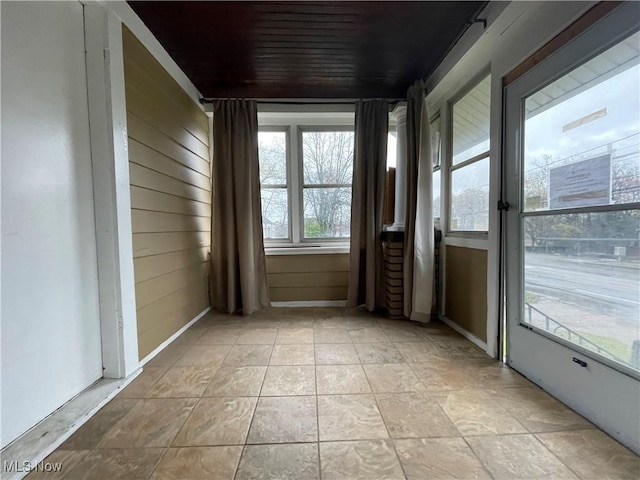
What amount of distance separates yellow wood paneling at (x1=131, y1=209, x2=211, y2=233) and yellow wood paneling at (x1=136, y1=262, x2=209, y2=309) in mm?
362

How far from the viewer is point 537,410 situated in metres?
1.31

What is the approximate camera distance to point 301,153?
3.29 metres

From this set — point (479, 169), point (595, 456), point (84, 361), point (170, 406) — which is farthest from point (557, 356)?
point (84, 361)

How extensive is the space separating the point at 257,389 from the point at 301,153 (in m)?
2.60

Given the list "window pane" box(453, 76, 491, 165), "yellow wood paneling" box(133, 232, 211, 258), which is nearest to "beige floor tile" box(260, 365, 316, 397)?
"yellow wood paneling" box(133, 232, 211, 258)

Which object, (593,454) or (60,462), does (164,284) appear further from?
(593,454)

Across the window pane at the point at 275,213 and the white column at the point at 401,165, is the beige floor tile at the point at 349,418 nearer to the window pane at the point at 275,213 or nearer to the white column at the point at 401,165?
the white column at the point at 401,165

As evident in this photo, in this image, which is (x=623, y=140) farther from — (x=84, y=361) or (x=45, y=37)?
(x=84, y=361)

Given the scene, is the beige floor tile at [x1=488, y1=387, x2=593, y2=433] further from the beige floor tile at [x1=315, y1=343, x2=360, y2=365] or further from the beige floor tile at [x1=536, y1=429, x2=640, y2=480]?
the beige floor tile at [x1=315, y1=343, x2=360, y2=365]

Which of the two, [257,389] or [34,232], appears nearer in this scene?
[34,232]

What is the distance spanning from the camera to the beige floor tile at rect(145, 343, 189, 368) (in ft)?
6.03

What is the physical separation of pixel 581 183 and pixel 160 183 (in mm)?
2596

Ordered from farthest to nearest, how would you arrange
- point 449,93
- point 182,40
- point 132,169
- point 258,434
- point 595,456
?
point 449,93
point 182,40
point 132,169
point 258,434
point 595,456

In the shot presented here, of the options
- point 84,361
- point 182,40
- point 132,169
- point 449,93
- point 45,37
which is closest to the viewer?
point 45,37
